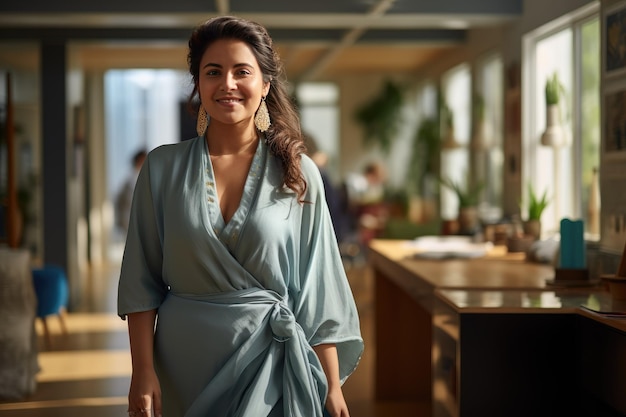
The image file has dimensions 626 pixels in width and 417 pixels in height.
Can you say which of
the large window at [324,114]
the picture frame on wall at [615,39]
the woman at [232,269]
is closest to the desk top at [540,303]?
the woman at [232,269]

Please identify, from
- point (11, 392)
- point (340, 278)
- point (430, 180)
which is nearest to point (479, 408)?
point (340, 278)

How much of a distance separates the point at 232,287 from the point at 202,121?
0.40m

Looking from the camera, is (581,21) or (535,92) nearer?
(581,21)

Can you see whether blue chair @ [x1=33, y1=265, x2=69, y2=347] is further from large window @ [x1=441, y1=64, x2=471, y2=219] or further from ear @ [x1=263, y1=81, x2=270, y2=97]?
ear @ [x1=263, y1=81, x2=270, y2=97]

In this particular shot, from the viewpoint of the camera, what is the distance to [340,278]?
6.48ft

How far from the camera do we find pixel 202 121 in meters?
2.05

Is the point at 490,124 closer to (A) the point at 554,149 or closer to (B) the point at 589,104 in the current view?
(A) the point at 554,149

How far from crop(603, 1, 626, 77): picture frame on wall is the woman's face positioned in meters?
2.84

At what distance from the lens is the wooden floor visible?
5152 mm

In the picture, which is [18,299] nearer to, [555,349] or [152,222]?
[555,349]

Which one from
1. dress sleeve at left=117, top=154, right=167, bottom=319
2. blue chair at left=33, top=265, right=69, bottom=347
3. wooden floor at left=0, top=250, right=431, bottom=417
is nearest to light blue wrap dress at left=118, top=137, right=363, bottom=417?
dress sleeve at left=117, top=154, right=167, bottom=319

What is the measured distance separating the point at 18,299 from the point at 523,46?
3865 mm

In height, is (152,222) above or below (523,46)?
below

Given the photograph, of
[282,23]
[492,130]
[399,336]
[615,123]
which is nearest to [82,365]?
[399,336]
